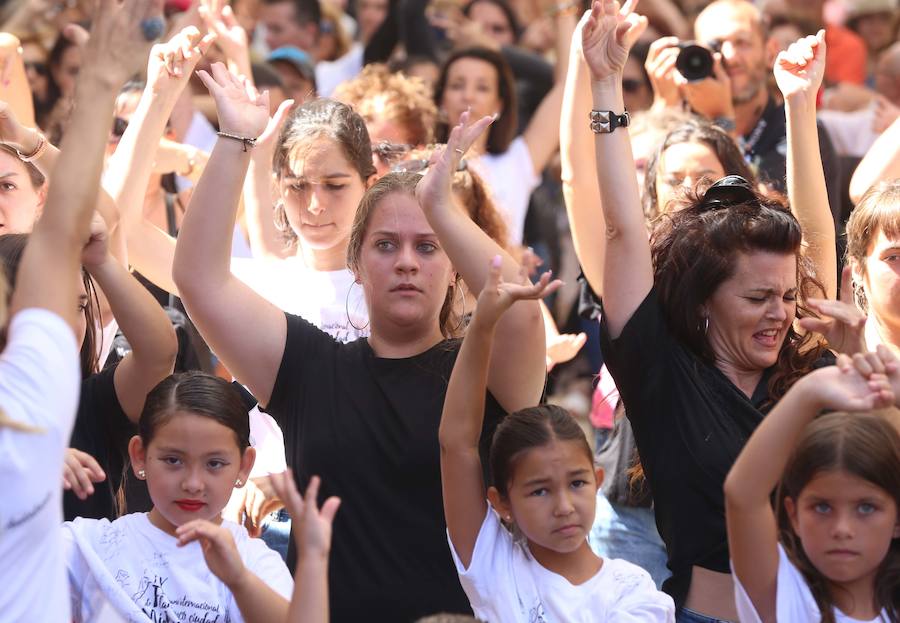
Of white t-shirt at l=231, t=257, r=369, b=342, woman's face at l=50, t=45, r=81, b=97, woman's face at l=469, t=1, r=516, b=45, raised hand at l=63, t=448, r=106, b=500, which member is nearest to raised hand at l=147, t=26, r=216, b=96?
white t-shirt at l=231, t=257, r=369, b=342

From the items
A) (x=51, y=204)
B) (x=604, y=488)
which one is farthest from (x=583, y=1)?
(x=51, y=204)

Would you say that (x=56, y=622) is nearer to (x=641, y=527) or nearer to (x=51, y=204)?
(x=51, y=204)

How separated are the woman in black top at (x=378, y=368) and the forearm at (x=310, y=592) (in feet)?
1.62

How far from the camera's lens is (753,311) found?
114 inches

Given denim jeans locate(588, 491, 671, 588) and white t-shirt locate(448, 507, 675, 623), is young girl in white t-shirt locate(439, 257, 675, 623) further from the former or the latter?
denim jeans locate(588, 491, 671, 588)

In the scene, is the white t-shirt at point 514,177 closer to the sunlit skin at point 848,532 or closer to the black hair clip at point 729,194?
the black hair clip at point 729,194

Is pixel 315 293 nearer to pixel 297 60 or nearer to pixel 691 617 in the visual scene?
pixel 691 617

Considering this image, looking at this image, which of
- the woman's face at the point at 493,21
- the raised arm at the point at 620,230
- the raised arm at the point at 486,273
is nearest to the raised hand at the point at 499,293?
the raised arm at the point at 486,273

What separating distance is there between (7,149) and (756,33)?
283 centimetres

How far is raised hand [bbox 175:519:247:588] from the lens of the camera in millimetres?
2424

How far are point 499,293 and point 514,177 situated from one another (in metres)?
3.08

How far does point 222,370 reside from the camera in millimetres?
4777

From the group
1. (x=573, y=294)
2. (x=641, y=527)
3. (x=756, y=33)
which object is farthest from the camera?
(x=573, y=294)

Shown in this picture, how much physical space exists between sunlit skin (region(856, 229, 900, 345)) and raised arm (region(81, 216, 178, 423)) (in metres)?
1.55
